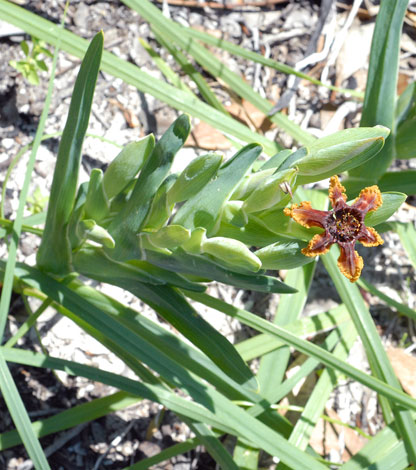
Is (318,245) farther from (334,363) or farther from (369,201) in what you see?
(334,363)

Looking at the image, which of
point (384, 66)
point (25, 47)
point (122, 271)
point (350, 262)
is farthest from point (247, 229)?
point (25, 47)

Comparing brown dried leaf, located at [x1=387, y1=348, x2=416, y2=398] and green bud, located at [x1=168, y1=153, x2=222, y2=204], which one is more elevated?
green bud, located at [x1=168, y1=153, x2=222, y2=204]

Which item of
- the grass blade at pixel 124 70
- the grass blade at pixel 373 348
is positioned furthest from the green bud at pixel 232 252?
the grass blade at pixel 124 70

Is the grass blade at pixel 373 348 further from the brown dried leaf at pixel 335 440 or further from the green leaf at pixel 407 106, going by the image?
the green leaf at pixel 407 106

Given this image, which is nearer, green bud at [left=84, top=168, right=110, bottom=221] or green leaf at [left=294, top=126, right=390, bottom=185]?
green leaf at [left=294, top=126, right=390, bottom=185]

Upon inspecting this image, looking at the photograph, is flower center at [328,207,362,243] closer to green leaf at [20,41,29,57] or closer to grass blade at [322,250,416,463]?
grass blade at [322,250,416,463]

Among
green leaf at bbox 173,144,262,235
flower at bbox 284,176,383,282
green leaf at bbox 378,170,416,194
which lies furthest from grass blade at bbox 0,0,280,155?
flower at bbox 284,176,383,282

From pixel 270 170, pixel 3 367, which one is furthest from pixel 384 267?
A: pixel 3 367
